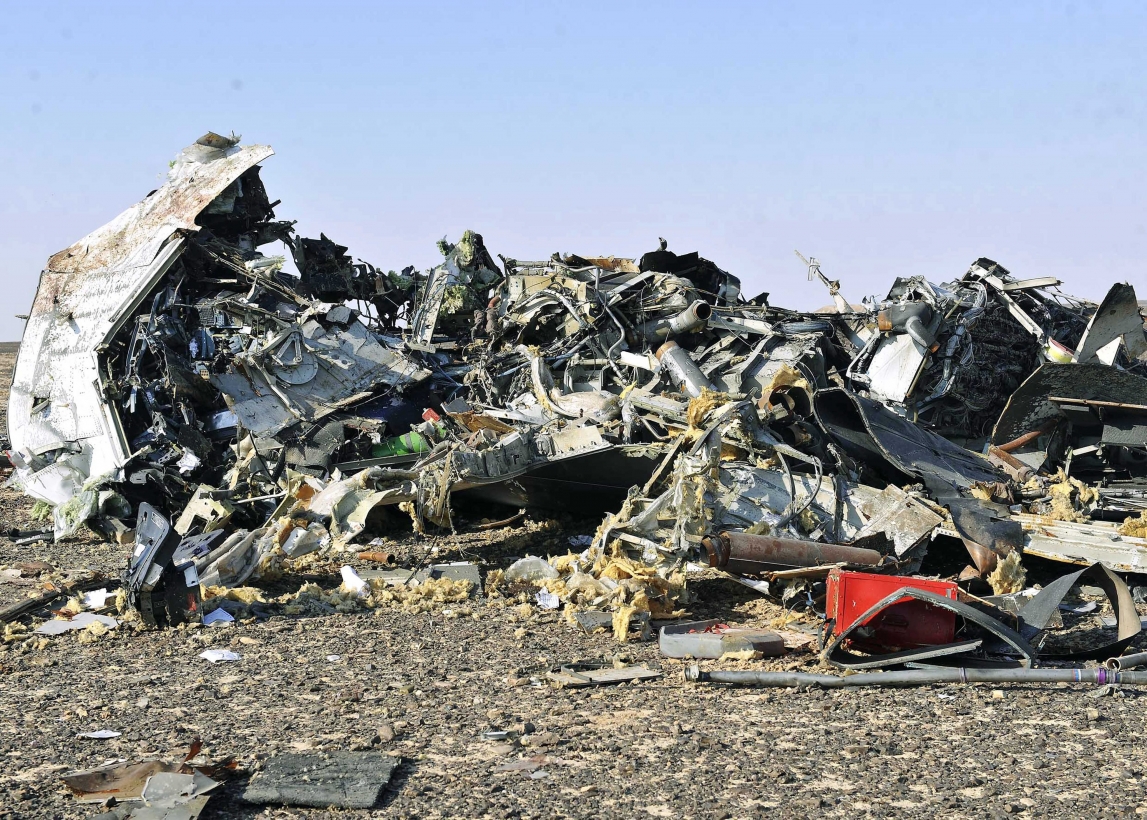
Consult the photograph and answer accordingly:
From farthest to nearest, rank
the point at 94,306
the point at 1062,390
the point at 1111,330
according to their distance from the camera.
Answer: the point at 94,306, the point at 1111,330, the point at 1062,390

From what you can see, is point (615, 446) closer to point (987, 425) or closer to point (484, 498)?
point (484, 498)

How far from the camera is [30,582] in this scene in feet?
26.2

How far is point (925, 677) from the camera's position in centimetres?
512

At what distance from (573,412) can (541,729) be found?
514cm

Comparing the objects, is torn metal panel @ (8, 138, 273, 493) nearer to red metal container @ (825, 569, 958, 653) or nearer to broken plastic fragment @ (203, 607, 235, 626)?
broken plastic fragment @ (203, 607, 235, 626)

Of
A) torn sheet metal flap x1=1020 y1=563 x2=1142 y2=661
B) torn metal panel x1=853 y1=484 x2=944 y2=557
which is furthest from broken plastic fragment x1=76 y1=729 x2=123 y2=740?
torn metal panel x1=853 y1=484 x2=944 y2=557

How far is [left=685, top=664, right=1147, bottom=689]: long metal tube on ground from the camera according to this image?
4.98 meters

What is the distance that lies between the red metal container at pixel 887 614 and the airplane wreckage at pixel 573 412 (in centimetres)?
11

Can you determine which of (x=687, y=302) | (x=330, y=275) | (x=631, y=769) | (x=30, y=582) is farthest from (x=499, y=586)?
(x=330, y=275)

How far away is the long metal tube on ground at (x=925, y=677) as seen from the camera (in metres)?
4.98

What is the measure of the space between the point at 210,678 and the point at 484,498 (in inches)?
172

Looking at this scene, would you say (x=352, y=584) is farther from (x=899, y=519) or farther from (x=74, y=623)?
(x=899, y=519)

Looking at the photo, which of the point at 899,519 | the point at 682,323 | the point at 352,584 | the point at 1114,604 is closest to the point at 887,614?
the point at 1114,604

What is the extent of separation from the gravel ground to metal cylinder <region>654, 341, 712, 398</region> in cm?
323
